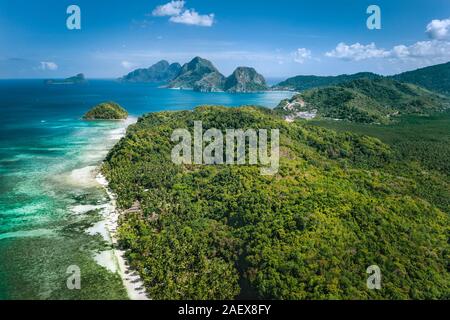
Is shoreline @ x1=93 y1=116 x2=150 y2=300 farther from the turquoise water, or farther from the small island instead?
the small island

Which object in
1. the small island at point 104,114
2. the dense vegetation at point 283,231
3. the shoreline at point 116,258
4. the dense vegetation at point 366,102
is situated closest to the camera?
the dense vegetation at point 283,231

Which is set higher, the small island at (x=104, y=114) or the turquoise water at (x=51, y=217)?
the small island at (x=104, y=114)

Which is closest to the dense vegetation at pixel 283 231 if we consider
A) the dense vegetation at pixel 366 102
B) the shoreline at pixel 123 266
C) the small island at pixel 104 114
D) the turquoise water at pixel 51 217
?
the shoreline at pixel 123 266

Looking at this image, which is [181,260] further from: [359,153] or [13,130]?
[13,130]

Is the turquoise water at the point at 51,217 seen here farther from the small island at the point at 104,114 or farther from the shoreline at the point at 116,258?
the small island at the point at 104,114

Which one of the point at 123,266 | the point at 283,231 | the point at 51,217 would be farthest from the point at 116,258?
the point at 283,231
